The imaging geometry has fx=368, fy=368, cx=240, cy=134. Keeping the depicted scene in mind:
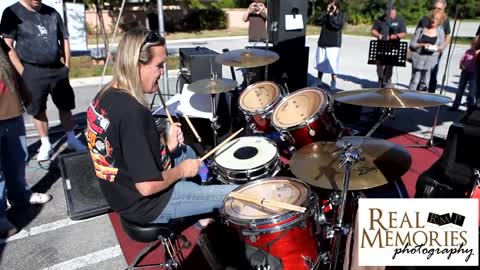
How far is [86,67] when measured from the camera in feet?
34.3

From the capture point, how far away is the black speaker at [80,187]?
317 centimetres

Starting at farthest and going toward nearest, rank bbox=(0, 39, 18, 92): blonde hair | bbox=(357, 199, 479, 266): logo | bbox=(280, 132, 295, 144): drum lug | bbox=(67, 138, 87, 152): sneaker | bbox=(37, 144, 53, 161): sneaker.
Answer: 1. bbox=(67, 138, 87, 152): sneaker
2. bbox=(37, 144, 53, 161): sneaker
3. bbox=(280, 132, 295, 144): drum lug
4. bbox=(0, 39, 18, 92): blonde hair
5. bbox=(357, 199, 479, 266): logo

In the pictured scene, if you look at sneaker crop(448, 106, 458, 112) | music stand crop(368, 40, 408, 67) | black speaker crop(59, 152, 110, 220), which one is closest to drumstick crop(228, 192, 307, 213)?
black speaker crop(59, 152, 110, 220)

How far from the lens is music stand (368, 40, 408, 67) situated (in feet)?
15.2

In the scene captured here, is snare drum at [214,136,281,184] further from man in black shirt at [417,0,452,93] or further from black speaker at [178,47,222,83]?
man in black shirt at [417,0,452,93]

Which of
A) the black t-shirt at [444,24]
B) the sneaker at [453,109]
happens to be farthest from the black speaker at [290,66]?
the sneaker at [453,109]

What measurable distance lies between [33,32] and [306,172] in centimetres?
339

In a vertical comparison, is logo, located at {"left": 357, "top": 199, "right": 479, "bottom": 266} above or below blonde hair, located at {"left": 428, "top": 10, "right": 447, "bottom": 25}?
below

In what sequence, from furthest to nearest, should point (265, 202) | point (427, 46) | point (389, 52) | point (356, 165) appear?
point (427, 46), point (389, 52), point (356, 165), point (265, 202)

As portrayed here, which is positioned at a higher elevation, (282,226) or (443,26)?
(443,26)

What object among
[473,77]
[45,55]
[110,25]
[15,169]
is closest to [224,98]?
[45,55]

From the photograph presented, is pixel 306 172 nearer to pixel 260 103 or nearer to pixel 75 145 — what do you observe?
pixel 260 103

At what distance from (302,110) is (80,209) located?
2.17 meters

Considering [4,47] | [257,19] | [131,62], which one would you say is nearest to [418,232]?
[131,62]
